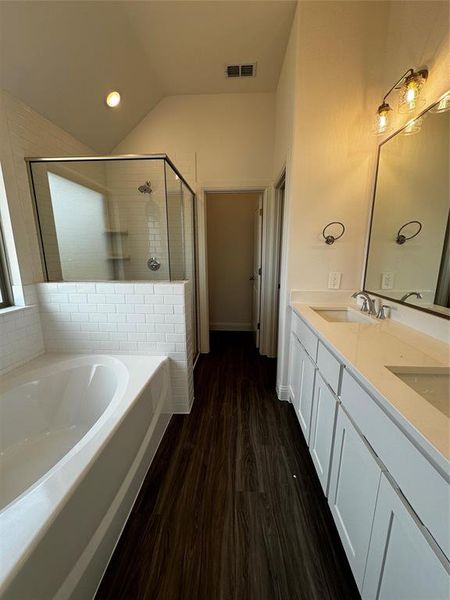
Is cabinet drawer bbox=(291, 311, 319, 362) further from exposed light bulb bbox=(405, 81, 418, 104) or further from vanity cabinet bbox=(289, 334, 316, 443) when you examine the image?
exposed light bulb bbox=(405, 81, 418, 104)

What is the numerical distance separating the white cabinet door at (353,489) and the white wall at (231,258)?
9.54 ft

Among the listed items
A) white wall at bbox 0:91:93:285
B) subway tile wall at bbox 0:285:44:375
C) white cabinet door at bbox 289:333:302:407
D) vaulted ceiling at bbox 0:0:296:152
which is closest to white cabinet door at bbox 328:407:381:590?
white cabinet door at bbox 289:333:302:407

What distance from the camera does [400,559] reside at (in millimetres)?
658

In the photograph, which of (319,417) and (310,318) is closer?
(319,417)

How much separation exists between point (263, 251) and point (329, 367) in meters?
1.91

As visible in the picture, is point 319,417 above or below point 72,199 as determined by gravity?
below

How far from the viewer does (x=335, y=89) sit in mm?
1694

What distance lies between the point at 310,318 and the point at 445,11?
171cm

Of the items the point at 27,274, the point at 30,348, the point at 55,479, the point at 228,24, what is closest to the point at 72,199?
the point at 27,274

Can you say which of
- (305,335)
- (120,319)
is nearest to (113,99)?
(120,319)

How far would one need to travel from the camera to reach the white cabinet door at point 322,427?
1.18 m

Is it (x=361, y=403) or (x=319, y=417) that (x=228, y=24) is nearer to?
(x=361, y=403)

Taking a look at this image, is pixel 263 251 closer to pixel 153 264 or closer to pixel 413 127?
pixel 153 264

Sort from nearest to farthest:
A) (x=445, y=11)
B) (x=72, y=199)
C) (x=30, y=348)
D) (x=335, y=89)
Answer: (x=445, y=11) < (x=335, y=89) < (x=30, y=348) < (x=72, y=199)
